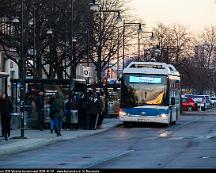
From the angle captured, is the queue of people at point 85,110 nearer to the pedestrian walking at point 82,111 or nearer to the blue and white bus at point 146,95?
the pedestrian walking at point 82,111

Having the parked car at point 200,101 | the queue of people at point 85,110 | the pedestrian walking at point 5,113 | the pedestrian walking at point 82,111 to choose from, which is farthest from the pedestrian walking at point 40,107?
the parked car at point 200,101

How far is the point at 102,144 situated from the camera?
24234 millimetres

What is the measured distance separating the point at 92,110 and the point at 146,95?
4425 millimetres

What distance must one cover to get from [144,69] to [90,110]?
17.4ft

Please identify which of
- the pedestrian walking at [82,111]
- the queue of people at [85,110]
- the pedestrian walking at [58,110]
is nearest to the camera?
the pedestrian walking at [58,110]

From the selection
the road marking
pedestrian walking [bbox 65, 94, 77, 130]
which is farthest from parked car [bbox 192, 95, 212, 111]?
the road marking

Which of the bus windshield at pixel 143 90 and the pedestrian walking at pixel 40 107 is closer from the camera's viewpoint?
the pedestrian walking at pixel 40 107

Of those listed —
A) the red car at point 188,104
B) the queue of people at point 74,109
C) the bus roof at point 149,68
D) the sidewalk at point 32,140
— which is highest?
the bus roof at point 149,68

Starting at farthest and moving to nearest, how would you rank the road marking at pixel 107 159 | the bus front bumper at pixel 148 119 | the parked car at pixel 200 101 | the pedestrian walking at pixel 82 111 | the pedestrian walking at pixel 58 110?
the parked car at pixel 200 101 < the bus front bumper at pixel 148 119 < the pedestrian walking at pixel 82 111 < the pedestrian walking at pixel 58 110 < the road marking at pixel 107 159

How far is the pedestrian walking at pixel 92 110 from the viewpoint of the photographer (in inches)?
1268

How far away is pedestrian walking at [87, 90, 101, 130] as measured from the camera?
106ft

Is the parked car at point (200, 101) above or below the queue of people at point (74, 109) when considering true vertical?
A: below

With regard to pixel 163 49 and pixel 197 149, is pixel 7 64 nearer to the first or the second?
pixel 163 49

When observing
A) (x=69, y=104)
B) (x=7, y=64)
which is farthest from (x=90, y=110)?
(x=7, y=64)
